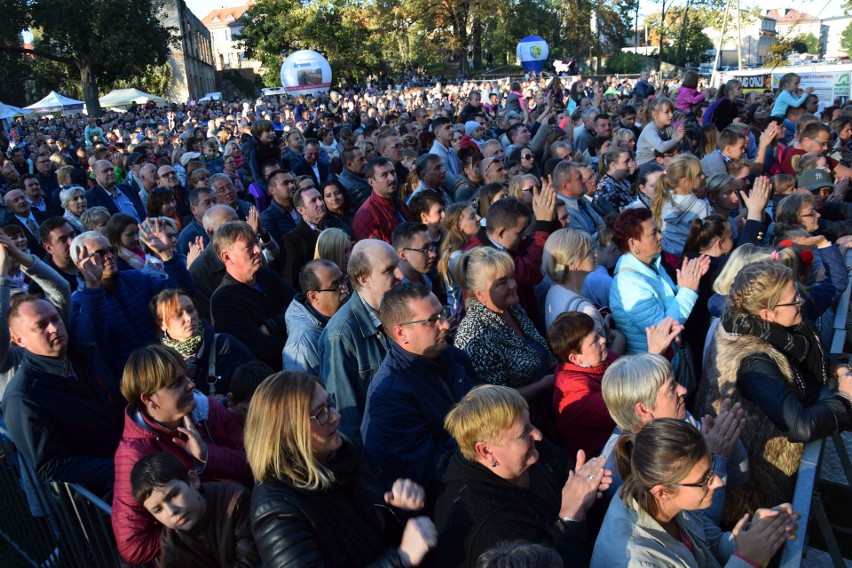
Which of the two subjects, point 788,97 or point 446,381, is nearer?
point 446,381

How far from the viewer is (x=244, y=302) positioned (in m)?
4.25

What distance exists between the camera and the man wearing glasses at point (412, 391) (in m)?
2.73

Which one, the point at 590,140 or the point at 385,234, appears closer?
the point at 385,234

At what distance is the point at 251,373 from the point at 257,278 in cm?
122

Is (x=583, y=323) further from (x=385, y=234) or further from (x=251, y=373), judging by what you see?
(x=385, y=234)

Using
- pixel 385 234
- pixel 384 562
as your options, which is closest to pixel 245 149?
pixel 385 234

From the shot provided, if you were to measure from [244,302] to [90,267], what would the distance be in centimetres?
91

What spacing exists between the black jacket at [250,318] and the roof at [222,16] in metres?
129

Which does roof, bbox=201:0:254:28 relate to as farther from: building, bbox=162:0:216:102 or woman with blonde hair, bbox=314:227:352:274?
woman with blonde hair, bbox=314:227:352:274

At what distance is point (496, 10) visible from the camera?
52844mm

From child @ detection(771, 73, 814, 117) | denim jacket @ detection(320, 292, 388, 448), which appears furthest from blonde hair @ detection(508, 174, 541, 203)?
child @ detection(771, 73, 814, 117)

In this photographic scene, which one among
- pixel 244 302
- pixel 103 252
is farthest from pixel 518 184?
pixel 103 252

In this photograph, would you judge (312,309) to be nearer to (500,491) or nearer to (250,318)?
(250,318)

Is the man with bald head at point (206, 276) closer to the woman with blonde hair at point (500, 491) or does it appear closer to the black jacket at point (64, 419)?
the black jacket at point (64, 419)
